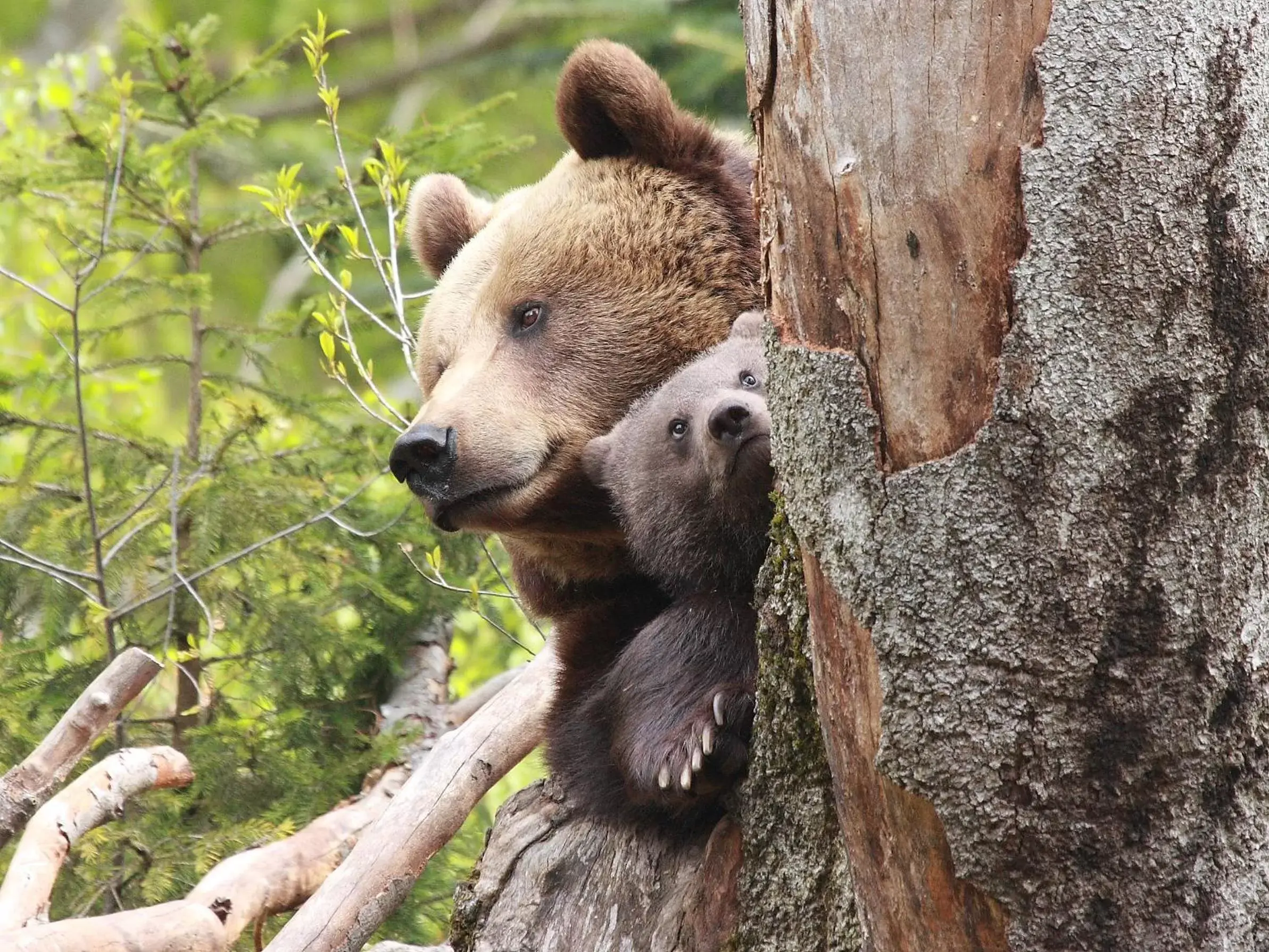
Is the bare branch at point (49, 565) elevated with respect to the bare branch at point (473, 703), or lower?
elevated

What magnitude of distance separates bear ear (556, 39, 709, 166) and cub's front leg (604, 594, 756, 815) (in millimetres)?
1582

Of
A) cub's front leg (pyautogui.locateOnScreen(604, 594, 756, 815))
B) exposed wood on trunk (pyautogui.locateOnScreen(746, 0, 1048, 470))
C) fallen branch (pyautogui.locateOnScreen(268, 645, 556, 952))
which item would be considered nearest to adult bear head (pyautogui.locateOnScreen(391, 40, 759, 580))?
fallen branch (pyautogui.locateOnScreen(268, 645, 556, 952))

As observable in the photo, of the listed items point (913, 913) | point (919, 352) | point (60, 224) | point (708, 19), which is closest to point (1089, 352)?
point (919, 352)

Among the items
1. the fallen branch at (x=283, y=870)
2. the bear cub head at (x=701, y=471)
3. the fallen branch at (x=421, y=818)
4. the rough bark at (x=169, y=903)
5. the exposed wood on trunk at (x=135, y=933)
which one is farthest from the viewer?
the fallen branch at (x=283, y=870)

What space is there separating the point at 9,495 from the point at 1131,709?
4961 millimetres

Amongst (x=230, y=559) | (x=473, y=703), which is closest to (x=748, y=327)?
(x=230, y=559)

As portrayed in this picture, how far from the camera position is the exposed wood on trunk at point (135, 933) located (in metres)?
3.46

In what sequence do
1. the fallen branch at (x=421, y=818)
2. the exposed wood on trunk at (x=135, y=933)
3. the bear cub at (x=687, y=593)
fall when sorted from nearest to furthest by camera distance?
1. the bear cub at (x=687, y=593)
2. the exposed wood on trunk at (x=135, y=933)
3. the fallen branch at (x=421, y=818)

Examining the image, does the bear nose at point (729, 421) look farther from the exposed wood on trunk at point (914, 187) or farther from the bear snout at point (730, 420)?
the exposed wood on trunk at point (914, 187)

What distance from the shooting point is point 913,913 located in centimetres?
221

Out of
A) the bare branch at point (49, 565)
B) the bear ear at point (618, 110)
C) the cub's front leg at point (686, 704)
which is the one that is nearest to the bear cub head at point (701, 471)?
the cub's front leg at point (686, 704)

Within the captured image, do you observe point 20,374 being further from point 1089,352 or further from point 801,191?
point 1089,352

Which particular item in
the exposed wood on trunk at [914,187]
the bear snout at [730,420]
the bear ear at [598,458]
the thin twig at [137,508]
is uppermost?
the exposed wood on trunk at [914,187]

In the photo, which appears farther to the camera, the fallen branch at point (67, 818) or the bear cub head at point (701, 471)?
the fallen branch at point (67, 818)
